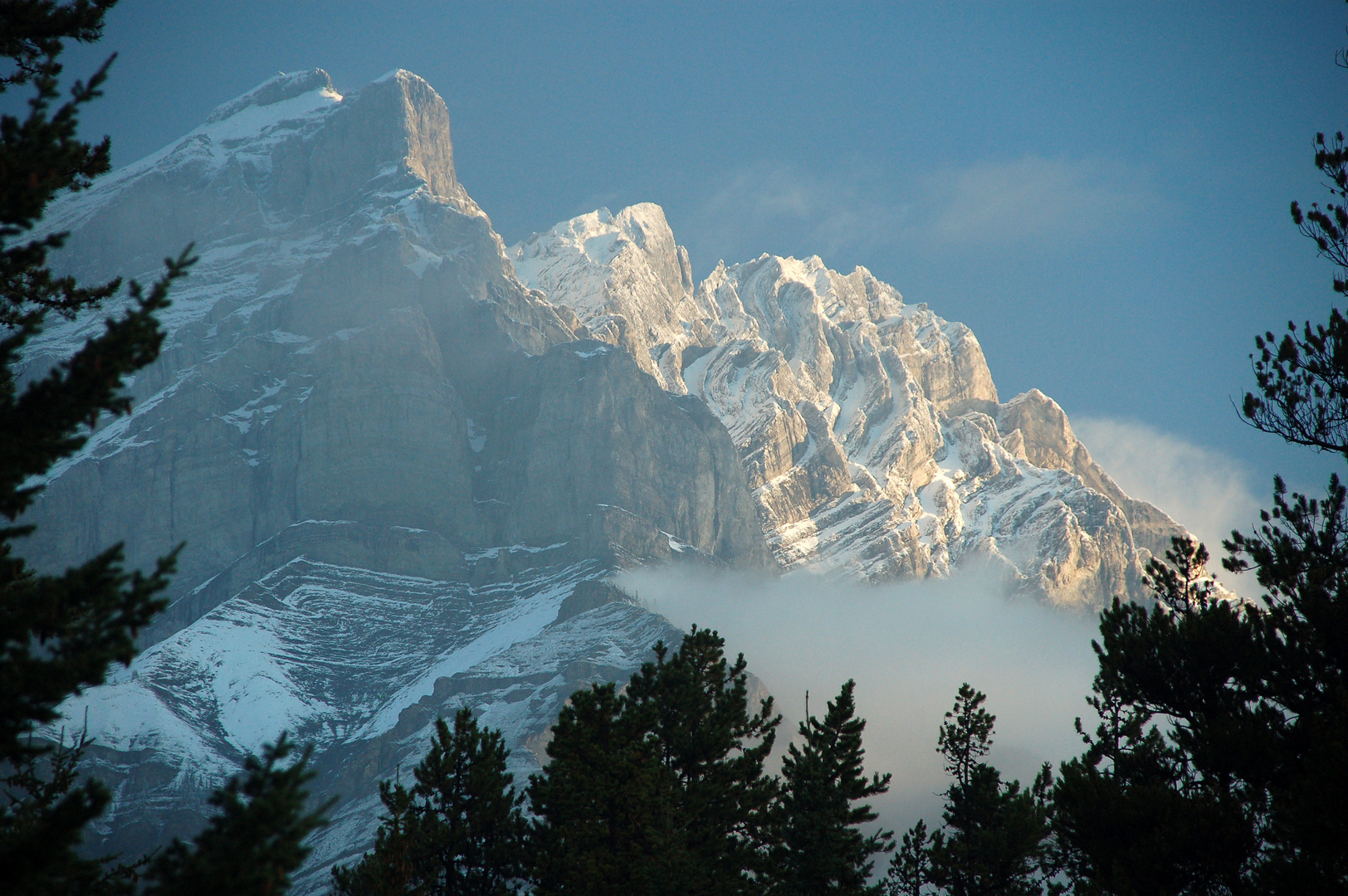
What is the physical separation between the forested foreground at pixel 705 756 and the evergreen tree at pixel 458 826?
0.11 m

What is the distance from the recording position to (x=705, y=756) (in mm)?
40594

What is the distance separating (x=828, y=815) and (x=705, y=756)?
609 cm

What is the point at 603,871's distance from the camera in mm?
34375

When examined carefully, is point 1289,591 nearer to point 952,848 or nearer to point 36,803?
point 952,848

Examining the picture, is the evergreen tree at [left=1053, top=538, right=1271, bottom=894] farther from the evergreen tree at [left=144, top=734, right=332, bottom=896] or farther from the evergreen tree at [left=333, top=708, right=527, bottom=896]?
the evergreen tree at [left=333, top=708, right=527, bottom=896]

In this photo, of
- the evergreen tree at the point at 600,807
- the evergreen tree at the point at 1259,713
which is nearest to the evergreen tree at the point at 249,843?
the evergreen tree at the point at 1259,713

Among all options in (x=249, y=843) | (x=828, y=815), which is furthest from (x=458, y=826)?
(x=249, y=843)

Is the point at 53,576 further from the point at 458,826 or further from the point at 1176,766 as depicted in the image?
the point at 458,826

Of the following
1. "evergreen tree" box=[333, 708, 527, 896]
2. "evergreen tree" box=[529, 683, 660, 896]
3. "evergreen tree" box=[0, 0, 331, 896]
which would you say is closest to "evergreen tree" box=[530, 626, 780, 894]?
"evergreen tree" box=[529, 683, 660, 896]

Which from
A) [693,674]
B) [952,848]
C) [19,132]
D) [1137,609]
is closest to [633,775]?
[693,674]

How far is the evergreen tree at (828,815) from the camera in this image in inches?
1388

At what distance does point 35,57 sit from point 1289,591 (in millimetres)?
26216

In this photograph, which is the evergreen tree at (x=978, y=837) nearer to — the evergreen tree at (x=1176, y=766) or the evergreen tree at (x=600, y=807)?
the evergreen tree at (x=1176, y=766)

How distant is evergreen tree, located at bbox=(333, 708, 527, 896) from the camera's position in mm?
39125
